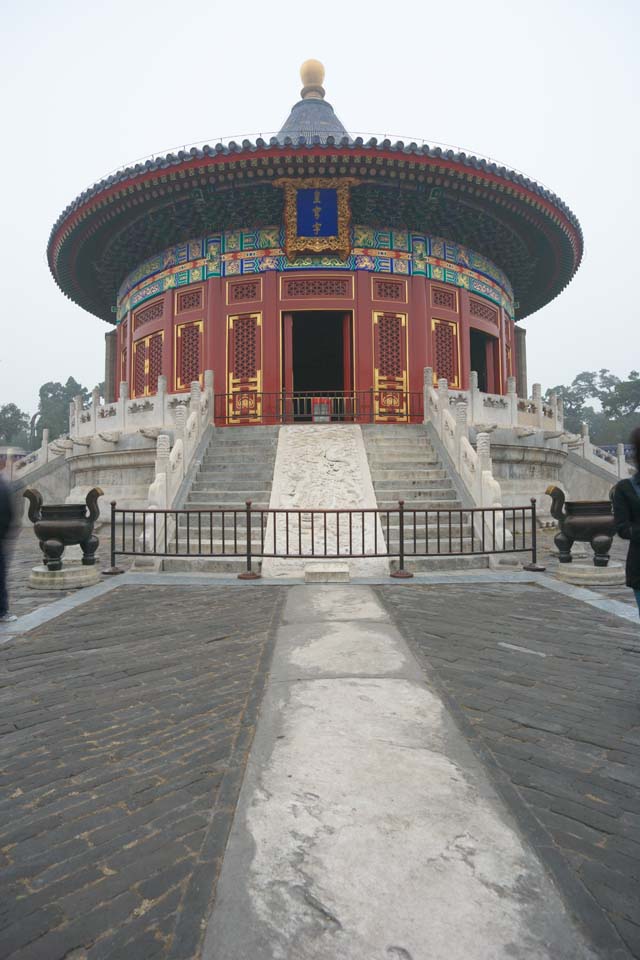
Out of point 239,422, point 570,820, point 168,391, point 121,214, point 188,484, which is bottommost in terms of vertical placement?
point 570,820

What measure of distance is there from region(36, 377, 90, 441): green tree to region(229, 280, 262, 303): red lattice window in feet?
155

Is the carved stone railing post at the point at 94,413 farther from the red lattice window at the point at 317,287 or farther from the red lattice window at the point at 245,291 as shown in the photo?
the red lattice window at the point at 317,287

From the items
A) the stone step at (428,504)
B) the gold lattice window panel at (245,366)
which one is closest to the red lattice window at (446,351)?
the gold lattice window panel at (245,366)

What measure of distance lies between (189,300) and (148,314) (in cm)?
197

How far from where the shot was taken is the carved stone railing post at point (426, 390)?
12111 millimetres

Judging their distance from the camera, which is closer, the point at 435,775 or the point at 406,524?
the point at 435,775

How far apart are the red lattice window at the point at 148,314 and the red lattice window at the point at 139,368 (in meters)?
0.60

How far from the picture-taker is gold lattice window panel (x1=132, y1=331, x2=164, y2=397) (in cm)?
1502

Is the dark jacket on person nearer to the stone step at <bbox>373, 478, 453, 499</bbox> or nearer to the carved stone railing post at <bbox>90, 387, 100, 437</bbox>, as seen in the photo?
the stone step at <bbox>373, 478, 453, 499</bbox>

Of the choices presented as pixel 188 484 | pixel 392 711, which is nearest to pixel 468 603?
pixel 392 711

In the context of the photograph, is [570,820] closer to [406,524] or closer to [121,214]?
[406,524]

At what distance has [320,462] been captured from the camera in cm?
999

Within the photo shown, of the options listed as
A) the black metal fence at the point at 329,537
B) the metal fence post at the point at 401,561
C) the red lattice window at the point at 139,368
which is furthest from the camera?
the red lattice window at the point at 139,368

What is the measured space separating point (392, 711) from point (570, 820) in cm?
100
